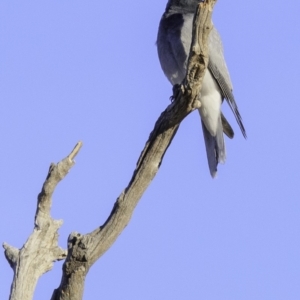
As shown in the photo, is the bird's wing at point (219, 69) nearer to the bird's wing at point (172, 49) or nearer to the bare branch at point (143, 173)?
the bird's wing at point (172, 49)

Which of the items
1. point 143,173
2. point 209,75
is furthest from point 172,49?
point 143,173

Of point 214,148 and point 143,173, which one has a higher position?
point 214,148

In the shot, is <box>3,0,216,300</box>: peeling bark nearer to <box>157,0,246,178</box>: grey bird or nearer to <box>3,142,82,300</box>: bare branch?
<box>3,142,82,300</box>: bare branch

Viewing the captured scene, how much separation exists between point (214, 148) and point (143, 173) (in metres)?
2.84

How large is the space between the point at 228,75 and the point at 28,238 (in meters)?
3.81

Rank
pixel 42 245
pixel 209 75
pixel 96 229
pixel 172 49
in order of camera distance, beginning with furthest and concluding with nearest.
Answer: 1. pixel 209 75
2. pixel 172 49
3. pixel 42 245
4. pixel 96 229

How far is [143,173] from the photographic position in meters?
5.38

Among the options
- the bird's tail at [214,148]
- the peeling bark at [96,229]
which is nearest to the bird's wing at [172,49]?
the bird's tail at [214,148]

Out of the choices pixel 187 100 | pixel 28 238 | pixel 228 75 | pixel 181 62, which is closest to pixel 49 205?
pixel 28 238

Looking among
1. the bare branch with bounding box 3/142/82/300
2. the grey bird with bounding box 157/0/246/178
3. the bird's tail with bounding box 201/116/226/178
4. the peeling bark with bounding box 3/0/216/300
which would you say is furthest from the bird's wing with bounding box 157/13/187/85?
the bare branch with bounding box 3/142/82/300

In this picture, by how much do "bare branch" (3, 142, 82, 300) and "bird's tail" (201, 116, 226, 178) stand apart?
2759 mm

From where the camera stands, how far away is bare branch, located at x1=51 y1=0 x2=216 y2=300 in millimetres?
4766

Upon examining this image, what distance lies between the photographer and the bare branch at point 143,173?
4.77 metres

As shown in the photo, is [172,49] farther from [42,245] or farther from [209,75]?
[42,245]
